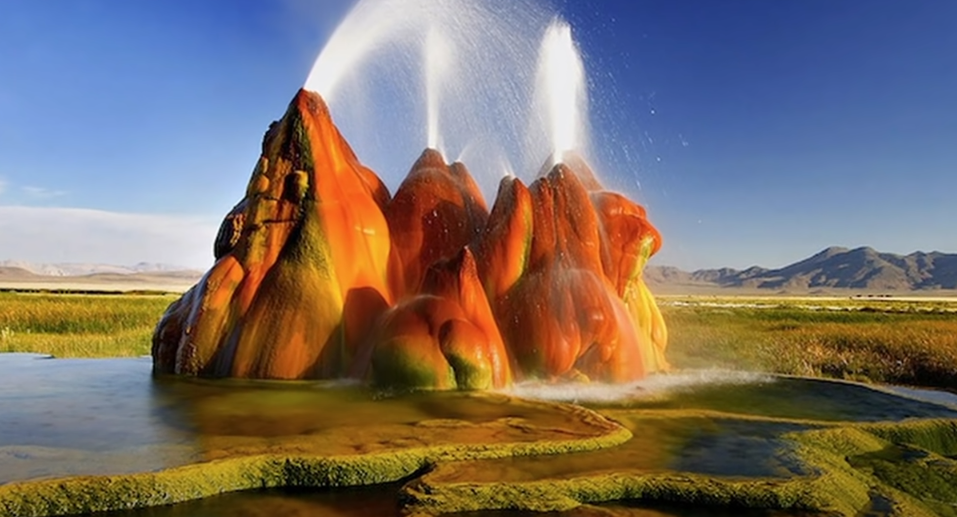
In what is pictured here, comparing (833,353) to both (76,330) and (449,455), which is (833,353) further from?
(76,330)

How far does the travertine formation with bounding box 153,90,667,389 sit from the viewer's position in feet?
39.8

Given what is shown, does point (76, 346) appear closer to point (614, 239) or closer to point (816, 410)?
point (614, 239)

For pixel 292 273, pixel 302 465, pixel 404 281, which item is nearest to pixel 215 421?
pixel 302 465

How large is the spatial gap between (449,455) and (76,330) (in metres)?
24.5

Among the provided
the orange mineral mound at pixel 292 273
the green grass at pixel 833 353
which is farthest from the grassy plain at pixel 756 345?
the orange mineral mound at pixel 292 273

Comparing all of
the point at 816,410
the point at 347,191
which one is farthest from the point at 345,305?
the point at 816,410

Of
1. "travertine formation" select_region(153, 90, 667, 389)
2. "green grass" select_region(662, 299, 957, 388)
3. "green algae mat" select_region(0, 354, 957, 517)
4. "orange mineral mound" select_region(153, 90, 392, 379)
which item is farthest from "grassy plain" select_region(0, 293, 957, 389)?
"green algae mat" select_region(0, 354, 957, 517)

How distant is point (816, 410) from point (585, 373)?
4.03 meters

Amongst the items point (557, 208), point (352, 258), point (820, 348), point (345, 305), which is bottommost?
point (820, 348)

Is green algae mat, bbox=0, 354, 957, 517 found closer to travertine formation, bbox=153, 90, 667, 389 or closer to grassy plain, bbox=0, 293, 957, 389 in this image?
travertine formation, bbox=153, 90, 667, 389

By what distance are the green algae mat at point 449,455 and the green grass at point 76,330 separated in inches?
354

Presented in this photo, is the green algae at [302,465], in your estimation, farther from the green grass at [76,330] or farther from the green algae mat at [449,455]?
the green grass at [76,330]

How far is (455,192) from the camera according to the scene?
15656mm

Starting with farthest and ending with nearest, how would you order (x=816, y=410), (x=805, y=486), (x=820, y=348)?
(x=820, y=348)
(x=816, y=410)
(x=805, y=486)
